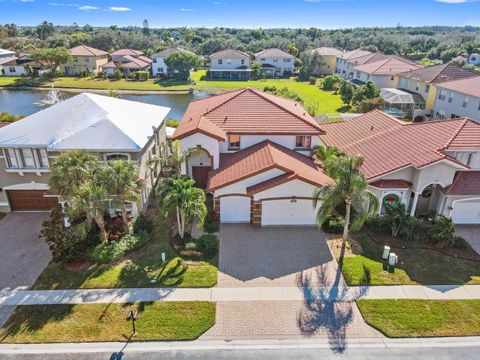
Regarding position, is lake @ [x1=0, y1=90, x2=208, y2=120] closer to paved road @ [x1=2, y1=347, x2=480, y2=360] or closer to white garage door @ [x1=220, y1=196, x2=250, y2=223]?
white garage door @ [x1=220, y1=196, x2=250, y2=223]

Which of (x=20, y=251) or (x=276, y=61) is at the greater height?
(x=276, y=61)

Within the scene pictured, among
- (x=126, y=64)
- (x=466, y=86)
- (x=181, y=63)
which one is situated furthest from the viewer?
(x=126, y=64)

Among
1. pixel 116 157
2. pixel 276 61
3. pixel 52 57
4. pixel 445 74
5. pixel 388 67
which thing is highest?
pixel 52 57

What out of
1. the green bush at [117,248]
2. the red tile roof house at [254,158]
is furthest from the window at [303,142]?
the green bush at [117,248]

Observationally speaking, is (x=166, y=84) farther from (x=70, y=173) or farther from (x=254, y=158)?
(x=70, y=173)

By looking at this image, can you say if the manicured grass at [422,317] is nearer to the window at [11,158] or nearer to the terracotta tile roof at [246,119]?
the terracotta tile roof at [246,119]

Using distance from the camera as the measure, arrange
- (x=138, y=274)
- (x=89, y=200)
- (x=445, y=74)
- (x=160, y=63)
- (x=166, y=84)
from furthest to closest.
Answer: (x=160, y=63) < (x=166, y=84) < (x=445, y=74) < (x=138, y=274) < (x=89, y=200)

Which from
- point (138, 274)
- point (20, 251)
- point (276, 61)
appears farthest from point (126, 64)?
point (138, 274)
